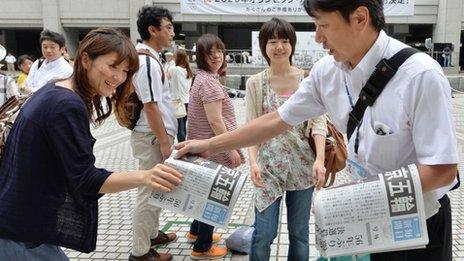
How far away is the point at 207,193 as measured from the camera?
1619mm

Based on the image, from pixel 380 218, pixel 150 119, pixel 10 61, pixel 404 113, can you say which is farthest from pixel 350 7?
pixel 10 61

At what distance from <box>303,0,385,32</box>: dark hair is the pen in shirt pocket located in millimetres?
321

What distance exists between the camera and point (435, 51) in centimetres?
2611

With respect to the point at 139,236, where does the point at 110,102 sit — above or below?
above

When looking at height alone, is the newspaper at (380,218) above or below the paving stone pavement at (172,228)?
above

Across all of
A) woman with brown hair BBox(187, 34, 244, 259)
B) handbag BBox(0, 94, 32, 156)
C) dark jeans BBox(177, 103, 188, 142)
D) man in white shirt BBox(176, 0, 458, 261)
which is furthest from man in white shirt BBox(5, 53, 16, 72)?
man in white shirt BBox(176, 0, 458, 261)

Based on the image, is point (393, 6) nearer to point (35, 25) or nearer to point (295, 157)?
point (35, 25)

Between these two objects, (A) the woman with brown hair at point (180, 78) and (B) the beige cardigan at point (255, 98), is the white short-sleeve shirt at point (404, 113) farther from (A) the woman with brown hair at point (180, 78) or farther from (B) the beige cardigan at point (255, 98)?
(A) the woman with brown hair at point (180, 78)

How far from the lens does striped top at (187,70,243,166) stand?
3.32 metres

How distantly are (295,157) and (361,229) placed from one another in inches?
55.3

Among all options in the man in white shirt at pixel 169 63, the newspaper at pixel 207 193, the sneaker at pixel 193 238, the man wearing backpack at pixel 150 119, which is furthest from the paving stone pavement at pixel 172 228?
the man in white shirt at pixel 169 63

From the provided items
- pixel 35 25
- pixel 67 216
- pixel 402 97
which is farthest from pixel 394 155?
pixel 35 25

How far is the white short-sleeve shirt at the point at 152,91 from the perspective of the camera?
3242mm

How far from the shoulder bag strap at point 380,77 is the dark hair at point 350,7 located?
5.0 inches
